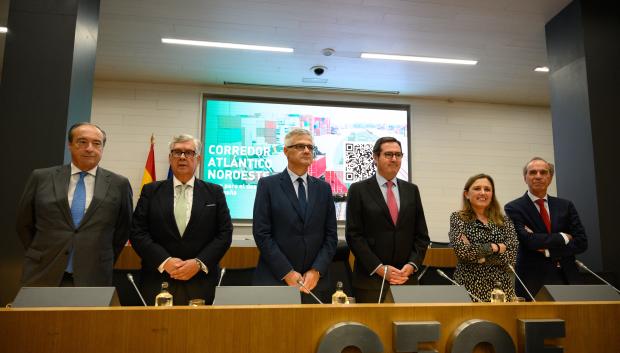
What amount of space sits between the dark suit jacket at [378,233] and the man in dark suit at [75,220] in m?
1.27

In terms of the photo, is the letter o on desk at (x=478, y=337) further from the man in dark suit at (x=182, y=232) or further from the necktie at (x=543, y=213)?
the necktie at (x=543, y=213)

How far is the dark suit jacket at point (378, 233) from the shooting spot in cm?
219

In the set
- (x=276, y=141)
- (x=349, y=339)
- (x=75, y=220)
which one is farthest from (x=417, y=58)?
(x=349, y=339)

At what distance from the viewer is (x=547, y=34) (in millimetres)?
3863

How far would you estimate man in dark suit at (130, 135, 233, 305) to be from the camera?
2.04m

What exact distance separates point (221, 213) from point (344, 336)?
1268 millimetres

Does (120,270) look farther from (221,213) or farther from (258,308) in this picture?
(258,308)

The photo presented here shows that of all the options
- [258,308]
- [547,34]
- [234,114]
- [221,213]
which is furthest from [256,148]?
[258,308]

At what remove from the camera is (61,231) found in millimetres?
1933

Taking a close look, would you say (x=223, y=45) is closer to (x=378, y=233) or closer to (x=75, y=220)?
(x=75, y=220)

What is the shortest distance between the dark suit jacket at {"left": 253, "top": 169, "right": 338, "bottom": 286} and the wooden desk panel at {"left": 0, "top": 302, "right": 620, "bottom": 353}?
845mm

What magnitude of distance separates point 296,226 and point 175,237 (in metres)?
0.65

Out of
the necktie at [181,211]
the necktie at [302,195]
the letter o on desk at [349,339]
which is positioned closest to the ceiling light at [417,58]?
the necktie at [302,195]

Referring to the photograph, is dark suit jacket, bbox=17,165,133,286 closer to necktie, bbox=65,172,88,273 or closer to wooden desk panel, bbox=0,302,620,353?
necktie, bbox=65,172,88,273
